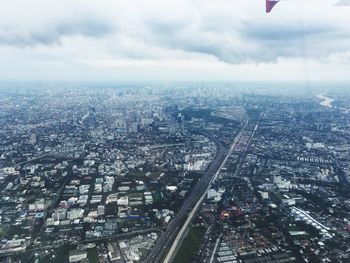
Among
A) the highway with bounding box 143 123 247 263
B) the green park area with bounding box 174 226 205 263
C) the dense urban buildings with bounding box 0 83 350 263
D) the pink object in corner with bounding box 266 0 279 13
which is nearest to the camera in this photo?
the pink object in corner with bounding box 266 0 279 13

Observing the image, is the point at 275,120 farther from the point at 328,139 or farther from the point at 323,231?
the point at 323,231

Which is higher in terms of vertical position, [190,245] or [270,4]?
[270,4]

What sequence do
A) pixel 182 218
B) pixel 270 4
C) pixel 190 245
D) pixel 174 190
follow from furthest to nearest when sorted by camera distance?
pixel 174 190, pixel 182 218, pixel 190 245, pixel 270 4

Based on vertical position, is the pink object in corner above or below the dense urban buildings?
above

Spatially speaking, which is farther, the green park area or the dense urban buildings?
the dense urban buildings

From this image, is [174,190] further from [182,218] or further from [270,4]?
[270,4]

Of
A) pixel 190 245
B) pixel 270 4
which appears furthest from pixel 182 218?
pixel 270 4

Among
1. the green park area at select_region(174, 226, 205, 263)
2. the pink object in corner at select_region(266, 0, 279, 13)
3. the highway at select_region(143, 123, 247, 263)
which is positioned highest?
the pink object in corner at select_region(266, 0, 279, 13)

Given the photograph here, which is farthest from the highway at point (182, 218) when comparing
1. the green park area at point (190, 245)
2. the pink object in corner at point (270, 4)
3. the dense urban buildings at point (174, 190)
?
the pink object in corner at point (270, 4)

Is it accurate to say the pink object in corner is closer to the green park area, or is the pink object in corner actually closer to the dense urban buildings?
the dense urban buildings

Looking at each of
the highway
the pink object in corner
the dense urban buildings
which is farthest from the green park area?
the pink object in corner
